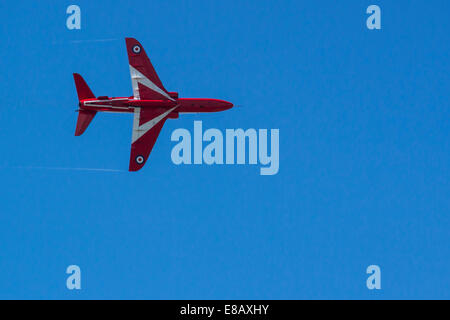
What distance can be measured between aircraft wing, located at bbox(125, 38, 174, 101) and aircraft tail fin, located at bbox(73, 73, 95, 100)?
8.44 feet

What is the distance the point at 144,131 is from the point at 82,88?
13.2 feet

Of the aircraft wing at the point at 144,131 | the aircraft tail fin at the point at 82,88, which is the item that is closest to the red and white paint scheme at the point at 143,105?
the aircraft wing at the point at 144,131

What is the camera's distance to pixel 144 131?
108 feet

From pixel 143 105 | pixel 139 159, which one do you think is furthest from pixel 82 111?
A: pixel 139 159

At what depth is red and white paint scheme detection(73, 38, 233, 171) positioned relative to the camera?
32250mm

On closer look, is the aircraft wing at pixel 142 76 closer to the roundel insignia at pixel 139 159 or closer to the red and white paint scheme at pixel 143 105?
the red and white paint scheme at pixel 143 105

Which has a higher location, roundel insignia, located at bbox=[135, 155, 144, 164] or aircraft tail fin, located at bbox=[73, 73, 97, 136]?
aircraft tail fin, located at bbox=[73, 73, 97, 136]

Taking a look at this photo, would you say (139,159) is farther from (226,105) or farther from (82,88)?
(226,105)

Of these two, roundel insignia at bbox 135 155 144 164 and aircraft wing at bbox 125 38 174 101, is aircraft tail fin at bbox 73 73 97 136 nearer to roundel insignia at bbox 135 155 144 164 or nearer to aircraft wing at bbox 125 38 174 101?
aircraft wing at bbox 125 38 174 101

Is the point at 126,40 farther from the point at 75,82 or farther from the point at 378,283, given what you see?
the point at 378,283

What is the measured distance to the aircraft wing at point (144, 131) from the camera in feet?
107

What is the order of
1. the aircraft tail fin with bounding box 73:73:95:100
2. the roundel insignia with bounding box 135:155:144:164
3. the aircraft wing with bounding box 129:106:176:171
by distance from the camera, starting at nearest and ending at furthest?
the aircraft wing with bounding box 129:106:176:171, the roundel insignia with bounding box 135:155:144:164, the aircraft tail fin with bounding box 73:73:95:100

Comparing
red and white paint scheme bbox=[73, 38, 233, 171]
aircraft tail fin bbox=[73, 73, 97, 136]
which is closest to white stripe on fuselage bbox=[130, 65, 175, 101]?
red and white paint scheme bbox=[73, 38, 233, 171]

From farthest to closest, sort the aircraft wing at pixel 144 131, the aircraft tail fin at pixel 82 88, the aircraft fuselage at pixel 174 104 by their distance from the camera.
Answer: the aircraft tail fin at pixel 82 88 → the aircraft wing at pixel 144 131 → the aircraft fuselage at pixel 174 104
